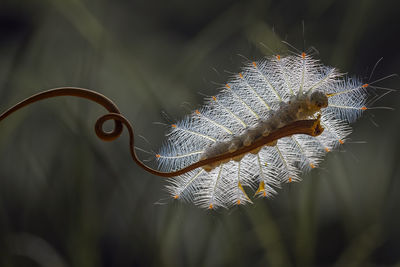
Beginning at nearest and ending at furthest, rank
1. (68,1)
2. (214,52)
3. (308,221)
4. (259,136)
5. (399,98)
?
(259,136), (308,221), (68,1), (399,98), (214,52)

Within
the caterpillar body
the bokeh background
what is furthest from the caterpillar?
the bokeh background

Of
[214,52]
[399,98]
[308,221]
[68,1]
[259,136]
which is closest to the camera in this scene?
[259,136]

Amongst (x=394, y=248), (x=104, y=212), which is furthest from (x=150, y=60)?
(x=394, y=248)

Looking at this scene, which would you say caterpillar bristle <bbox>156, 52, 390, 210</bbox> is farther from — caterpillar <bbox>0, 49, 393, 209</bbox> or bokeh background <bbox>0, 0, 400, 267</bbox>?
bokeh background <bbox>0, 0, 400, 267</bbox>

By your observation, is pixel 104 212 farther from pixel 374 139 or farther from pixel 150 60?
pixel 374 139

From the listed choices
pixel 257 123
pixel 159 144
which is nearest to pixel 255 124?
pixel 257 123
